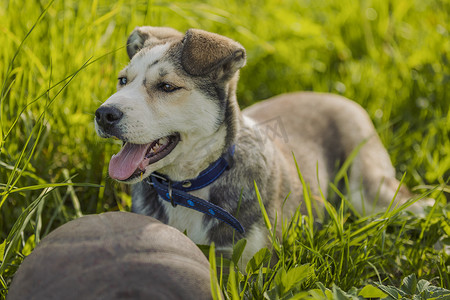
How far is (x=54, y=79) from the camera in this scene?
12.1ft

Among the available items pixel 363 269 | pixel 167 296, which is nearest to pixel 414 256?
pixel 363 269

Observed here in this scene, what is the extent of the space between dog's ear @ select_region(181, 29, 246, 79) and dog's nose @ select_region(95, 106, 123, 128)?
0.50 m

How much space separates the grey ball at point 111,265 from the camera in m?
1.84

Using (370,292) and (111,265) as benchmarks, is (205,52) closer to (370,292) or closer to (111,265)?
(111,265)

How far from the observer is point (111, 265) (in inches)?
74.2

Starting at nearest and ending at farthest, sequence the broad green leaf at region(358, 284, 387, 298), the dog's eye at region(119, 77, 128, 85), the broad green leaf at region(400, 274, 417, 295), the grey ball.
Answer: the grey ball < the broad green leaf at region(358, 284, 387, 298) < the broad green leaf at region(400, 274, 417, 295) < the dog's eye at region(119, 77, 128, 85)

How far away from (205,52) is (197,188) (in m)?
0.79

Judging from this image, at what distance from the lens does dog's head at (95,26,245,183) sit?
274 centimetres

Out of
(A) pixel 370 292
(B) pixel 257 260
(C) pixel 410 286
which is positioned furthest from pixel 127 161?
(C) pixel 410 286

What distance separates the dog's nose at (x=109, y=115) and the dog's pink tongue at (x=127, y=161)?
24cm

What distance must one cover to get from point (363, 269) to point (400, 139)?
211 cm

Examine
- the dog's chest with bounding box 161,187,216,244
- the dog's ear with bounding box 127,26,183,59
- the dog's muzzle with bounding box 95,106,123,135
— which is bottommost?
the dog's chest with bounding box 161,187,216,244

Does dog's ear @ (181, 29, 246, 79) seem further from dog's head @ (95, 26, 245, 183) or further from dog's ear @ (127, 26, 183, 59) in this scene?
dog's ear @ (127, 26, 183, 59)

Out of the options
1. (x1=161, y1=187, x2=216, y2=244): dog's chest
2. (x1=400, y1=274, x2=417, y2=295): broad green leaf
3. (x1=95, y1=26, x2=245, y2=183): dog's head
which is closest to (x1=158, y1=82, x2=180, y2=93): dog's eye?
(x1=95, y1=26, x2=245, y2=183): dog's head
